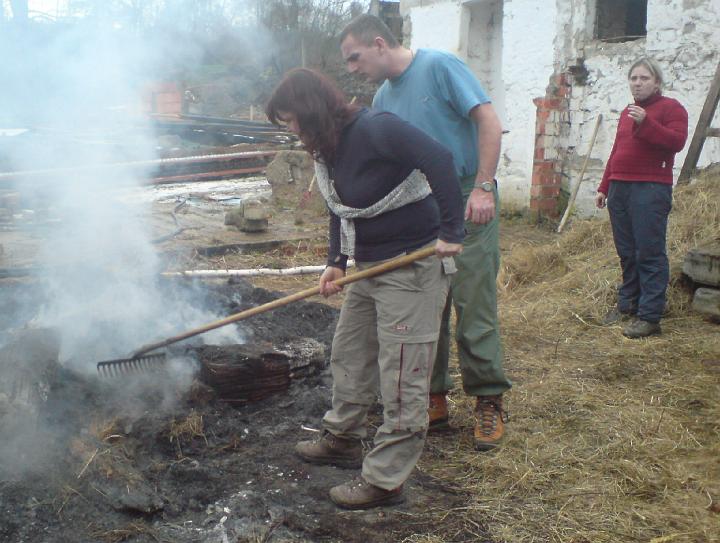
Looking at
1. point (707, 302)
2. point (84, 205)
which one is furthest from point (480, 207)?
point (84, 205)

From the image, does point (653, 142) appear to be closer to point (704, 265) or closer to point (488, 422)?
point (704, 265)

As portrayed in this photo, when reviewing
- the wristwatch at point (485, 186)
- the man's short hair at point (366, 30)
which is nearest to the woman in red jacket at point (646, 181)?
the wristwatch at point (485, 186)

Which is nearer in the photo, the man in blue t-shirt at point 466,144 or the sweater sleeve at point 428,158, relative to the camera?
the sweater sleeve at point 428,158

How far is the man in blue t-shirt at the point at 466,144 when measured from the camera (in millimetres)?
3289

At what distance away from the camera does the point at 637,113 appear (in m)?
5.00

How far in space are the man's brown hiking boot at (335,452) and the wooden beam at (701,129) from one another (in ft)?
17.7

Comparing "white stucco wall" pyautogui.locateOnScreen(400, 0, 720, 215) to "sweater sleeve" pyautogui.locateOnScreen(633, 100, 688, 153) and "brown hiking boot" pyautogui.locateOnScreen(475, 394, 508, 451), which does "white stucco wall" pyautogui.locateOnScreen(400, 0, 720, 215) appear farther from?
"brown hiking boot" pyautogui.locateOnScreen(475, 394, 508, 451)

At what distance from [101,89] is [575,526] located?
6.78 meters

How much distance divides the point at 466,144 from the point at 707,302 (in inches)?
122

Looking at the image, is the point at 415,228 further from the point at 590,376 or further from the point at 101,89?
the point at 101,89

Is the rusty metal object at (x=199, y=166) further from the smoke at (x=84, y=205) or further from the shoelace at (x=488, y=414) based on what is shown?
the shoelace at (x=488, y=414)

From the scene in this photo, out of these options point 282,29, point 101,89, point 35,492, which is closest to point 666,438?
point 35,492

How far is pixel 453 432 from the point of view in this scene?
385cm

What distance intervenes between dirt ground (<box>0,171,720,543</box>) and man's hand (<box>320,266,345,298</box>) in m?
0.85
